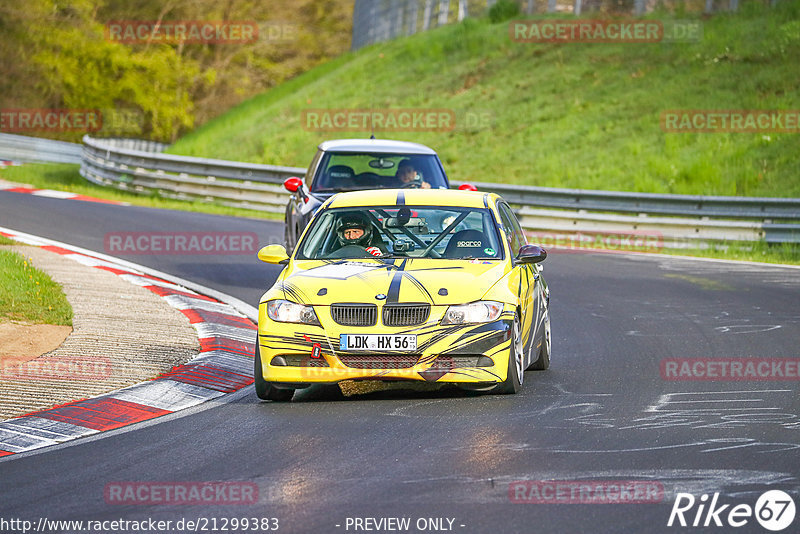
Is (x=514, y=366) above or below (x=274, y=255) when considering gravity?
below

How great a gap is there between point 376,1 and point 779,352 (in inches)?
1627

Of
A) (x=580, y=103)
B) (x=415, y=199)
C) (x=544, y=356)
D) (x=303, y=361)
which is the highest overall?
(x=580, y=103)

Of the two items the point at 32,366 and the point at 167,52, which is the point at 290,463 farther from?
the point at 167,52

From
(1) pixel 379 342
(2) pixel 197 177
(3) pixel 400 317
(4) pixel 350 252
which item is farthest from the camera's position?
(2) pixel 197 177

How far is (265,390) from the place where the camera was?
30.5 feet

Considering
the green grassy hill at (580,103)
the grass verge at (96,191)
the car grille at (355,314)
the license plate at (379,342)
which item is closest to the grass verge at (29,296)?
the car grille at (355,314)

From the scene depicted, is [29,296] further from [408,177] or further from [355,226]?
[408,177]

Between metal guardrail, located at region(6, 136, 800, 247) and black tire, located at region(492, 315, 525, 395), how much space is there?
12.2 meters

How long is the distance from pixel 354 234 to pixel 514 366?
189 centimetres

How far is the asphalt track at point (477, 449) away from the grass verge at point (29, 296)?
130 inches

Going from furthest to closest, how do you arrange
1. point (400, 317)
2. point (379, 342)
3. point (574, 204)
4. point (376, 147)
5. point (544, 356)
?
point (574, 204), point (376, 147), point (544, 356), point (400, 317), point (379, 342)

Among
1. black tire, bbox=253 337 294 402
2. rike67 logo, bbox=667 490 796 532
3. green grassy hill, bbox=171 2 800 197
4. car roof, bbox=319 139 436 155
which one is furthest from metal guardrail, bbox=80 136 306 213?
rike67 logo, bbox=667 490 796 532

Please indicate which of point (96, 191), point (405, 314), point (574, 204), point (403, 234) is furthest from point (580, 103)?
point (405, 314)

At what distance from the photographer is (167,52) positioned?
4994 centimetres
